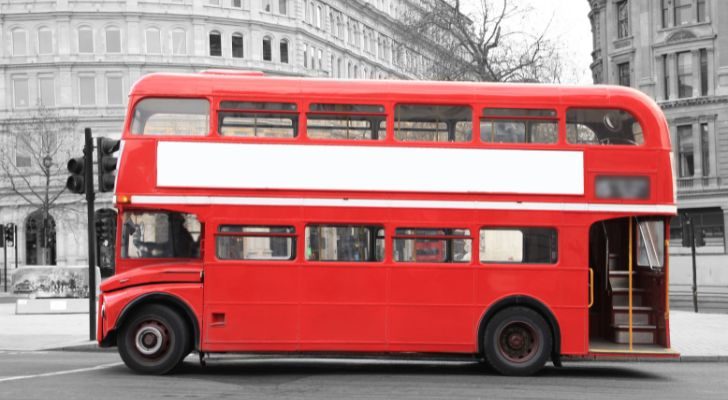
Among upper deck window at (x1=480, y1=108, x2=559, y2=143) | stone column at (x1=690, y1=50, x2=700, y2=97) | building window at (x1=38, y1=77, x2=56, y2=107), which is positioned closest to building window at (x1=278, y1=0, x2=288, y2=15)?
building window at (x1=38, y1=77, x2=56, y2=107)

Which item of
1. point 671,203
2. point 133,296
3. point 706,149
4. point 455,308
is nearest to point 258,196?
point 133,296

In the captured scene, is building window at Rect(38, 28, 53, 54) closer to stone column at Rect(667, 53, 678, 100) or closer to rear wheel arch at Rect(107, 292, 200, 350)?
stone column at Rect(667, 53, 678, 100)

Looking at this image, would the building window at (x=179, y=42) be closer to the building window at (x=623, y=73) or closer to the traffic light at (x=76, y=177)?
the building window at (x=623, y=73)

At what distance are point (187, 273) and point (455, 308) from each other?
3.80 meters

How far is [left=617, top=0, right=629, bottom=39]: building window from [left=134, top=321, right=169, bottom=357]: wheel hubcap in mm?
52747

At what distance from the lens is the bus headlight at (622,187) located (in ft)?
52.7

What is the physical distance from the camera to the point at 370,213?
15859mm

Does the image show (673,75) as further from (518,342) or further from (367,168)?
(367,168)

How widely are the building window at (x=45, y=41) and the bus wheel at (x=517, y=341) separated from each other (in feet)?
222

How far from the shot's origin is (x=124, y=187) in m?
15.7

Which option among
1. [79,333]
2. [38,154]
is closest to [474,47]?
[79,333]

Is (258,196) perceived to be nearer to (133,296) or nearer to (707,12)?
(133,296)

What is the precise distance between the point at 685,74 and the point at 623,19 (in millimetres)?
6075

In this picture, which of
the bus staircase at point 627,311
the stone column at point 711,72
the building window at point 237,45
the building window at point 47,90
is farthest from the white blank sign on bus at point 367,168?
the building window at point 237,45
